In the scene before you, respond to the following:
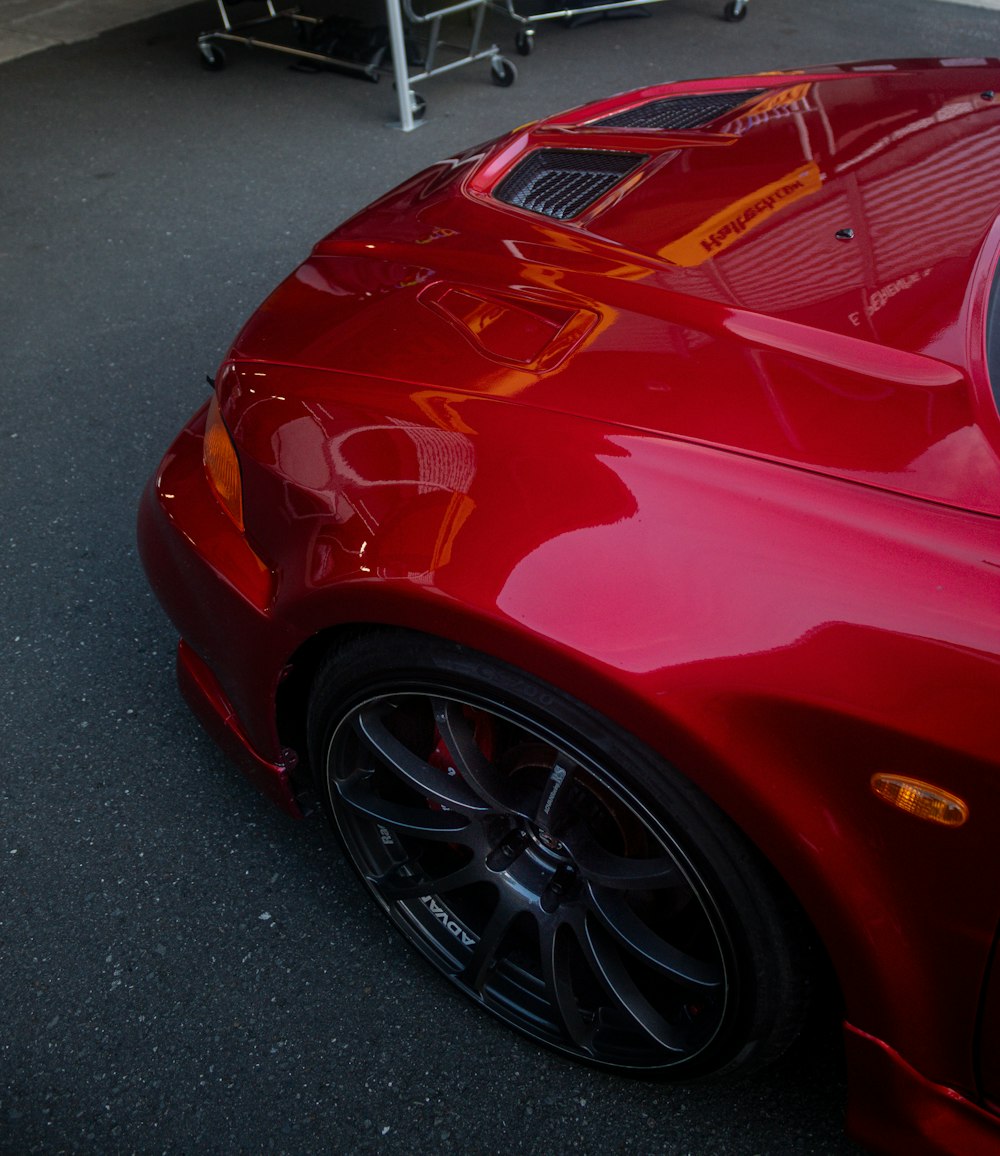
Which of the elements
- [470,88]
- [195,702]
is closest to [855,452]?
[195,702]

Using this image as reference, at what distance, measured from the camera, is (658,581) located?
1.22m

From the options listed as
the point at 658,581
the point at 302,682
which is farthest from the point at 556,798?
the point at 302,682

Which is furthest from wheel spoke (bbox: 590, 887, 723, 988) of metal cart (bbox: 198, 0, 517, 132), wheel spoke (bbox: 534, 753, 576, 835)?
metal cart (bbox: 198, 0, 517, 132)

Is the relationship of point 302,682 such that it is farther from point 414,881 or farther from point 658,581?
point 658,581

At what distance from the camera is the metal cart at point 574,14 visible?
18.8ft

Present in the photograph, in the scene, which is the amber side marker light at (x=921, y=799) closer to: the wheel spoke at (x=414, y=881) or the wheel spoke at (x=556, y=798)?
the wheel spoke at (x=556, y=798)

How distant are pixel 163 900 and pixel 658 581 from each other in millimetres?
1282

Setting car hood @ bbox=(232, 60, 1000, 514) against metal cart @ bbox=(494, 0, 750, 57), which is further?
metal cart @ bbox=(494, 0, 750, 57)

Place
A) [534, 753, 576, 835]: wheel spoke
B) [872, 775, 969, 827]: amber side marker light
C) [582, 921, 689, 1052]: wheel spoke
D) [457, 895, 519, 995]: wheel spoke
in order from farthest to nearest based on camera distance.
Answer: [457, 895, 519, 995]: wheel spoke → [582, 921, 689, 1052]: wheel spoke → [534, 753, 576, 835]: wheel spoke → [872, 775, 969, 827]: amber side marker light

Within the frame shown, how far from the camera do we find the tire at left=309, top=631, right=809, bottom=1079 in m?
1.29

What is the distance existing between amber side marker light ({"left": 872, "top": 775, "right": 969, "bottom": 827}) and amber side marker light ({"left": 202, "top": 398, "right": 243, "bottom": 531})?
1.10m

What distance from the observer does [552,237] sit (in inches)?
69.0

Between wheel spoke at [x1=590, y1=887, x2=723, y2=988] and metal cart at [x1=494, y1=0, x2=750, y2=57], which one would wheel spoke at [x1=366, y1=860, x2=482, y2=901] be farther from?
metal cart at [x1=494, y1=0, x2=750, y2=57]

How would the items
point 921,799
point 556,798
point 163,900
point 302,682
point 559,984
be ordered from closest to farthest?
1. point 921,799
2. point 556,798
3. point 559,984
4. point 302,682
5. point 163,900
